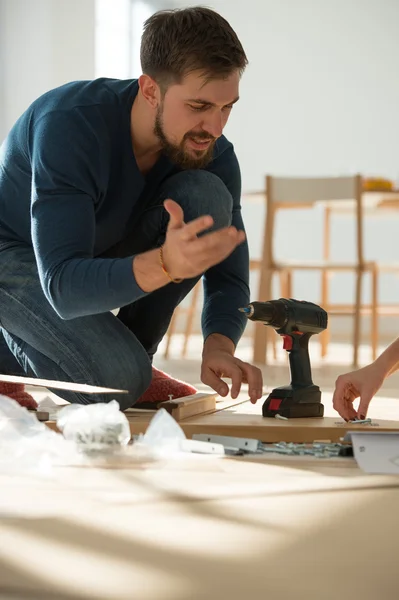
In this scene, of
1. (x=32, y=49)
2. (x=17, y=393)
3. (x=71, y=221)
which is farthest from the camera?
(x=32, y=49)

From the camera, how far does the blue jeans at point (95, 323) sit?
1.77 metres

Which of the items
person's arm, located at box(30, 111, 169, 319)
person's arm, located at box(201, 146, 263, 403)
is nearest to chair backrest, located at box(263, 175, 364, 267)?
person's arm, located at box(201, 146, 263, 403)

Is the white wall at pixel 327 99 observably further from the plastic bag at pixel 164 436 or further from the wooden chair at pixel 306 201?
the plastic bag at pixel 164 436

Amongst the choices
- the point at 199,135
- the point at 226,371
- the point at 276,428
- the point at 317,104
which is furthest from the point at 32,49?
the point at 276,428

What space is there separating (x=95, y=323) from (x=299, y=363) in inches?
16.6

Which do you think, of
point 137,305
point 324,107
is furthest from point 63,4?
point 137,305

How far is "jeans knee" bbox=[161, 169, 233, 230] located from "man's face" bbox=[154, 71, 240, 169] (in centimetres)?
10

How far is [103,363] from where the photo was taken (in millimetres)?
1764

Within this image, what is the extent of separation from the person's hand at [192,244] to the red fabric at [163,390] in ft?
2.08

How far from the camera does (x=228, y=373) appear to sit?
173 cm

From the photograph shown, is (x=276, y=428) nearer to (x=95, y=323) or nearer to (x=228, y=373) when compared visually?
(x=228, y=373)

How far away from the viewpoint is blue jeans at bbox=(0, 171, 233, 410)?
1773 millimetres

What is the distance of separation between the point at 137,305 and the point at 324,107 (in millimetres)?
5312

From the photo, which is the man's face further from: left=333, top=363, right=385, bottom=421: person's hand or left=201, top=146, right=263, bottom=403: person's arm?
left=333, top=363, right=385, bottom=421: person's hand
